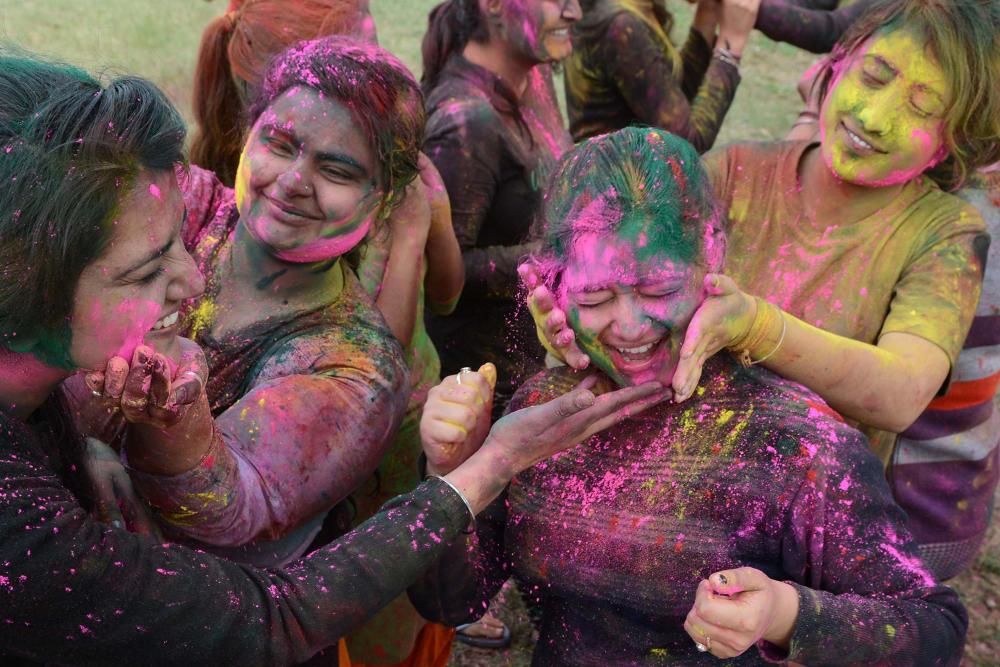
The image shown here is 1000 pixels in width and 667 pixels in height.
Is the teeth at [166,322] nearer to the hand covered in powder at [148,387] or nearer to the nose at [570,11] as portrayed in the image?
the hand covered in powder at [148,387]

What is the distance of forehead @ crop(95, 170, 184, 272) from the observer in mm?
1585

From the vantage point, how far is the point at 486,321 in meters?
3.36

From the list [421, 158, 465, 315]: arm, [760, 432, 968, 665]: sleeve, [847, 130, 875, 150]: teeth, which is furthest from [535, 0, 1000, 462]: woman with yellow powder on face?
[421, 158, 465, 315]: arm

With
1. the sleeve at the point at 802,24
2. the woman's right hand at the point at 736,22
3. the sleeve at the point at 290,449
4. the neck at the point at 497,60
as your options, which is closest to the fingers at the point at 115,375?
the sleeve at the point at 290,449

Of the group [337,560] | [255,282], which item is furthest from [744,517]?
[255,282]

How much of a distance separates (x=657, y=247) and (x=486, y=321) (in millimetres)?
1500

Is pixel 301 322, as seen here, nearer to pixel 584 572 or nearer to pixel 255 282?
pixel 255 282

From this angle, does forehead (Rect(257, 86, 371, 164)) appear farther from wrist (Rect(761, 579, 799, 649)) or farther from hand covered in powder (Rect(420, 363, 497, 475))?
wrist (Rect(761, 579, 799, 649))

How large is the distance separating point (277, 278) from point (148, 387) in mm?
661

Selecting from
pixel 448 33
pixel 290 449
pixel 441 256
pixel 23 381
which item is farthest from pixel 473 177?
pixel 23 381

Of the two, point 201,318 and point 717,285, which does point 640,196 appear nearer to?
point 717,285

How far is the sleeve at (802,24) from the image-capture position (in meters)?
3.96

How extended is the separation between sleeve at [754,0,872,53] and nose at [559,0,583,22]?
919 mm

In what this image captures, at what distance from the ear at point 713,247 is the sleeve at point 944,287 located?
1.67 ft
